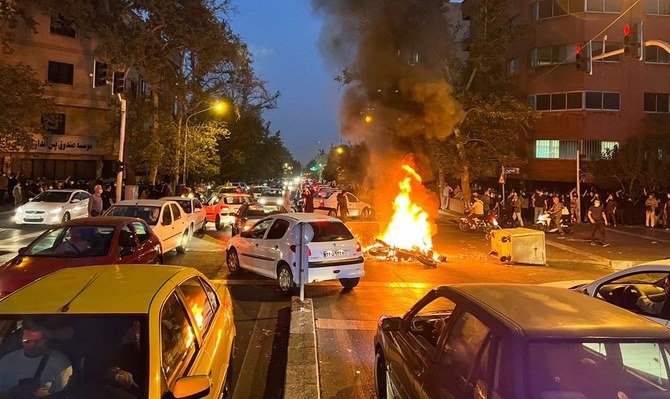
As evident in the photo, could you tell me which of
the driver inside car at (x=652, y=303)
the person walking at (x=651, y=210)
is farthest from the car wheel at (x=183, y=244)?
the person walking at (x=651, y=210)

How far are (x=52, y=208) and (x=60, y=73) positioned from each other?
68.7ft

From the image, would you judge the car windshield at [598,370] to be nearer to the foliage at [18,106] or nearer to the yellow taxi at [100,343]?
the yellow taxi at [100,343]

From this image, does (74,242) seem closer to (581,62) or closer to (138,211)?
(138,211)

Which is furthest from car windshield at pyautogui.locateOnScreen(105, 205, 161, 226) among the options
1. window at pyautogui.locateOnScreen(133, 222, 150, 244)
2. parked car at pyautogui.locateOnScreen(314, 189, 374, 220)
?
parked car at pyautogui.locateOnScreen(314, 189, 374, 220)

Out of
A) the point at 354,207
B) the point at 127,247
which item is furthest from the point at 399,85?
the point at 127,247

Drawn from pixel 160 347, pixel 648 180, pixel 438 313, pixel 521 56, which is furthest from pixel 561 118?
pixel 160 347

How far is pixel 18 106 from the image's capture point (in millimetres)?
19875

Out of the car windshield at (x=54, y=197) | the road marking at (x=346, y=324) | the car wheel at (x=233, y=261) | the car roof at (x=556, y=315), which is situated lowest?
the road marking at (x=346, y=324)

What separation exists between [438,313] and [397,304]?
4301 mm

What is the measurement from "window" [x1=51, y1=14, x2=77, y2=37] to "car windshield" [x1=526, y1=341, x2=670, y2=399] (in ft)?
125

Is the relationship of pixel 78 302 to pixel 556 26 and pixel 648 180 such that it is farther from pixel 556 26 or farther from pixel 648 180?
pixel 556 26

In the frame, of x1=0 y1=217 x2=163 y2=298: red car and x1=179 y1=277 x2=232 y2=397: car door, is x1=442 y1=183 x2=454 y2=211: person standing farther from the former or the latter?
x1=179 y1=277 x2=232 y2=397: car door

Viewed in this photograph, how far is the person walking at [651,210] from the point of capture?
23.9m

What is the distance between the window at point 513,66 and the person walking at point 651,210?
1668 cm
